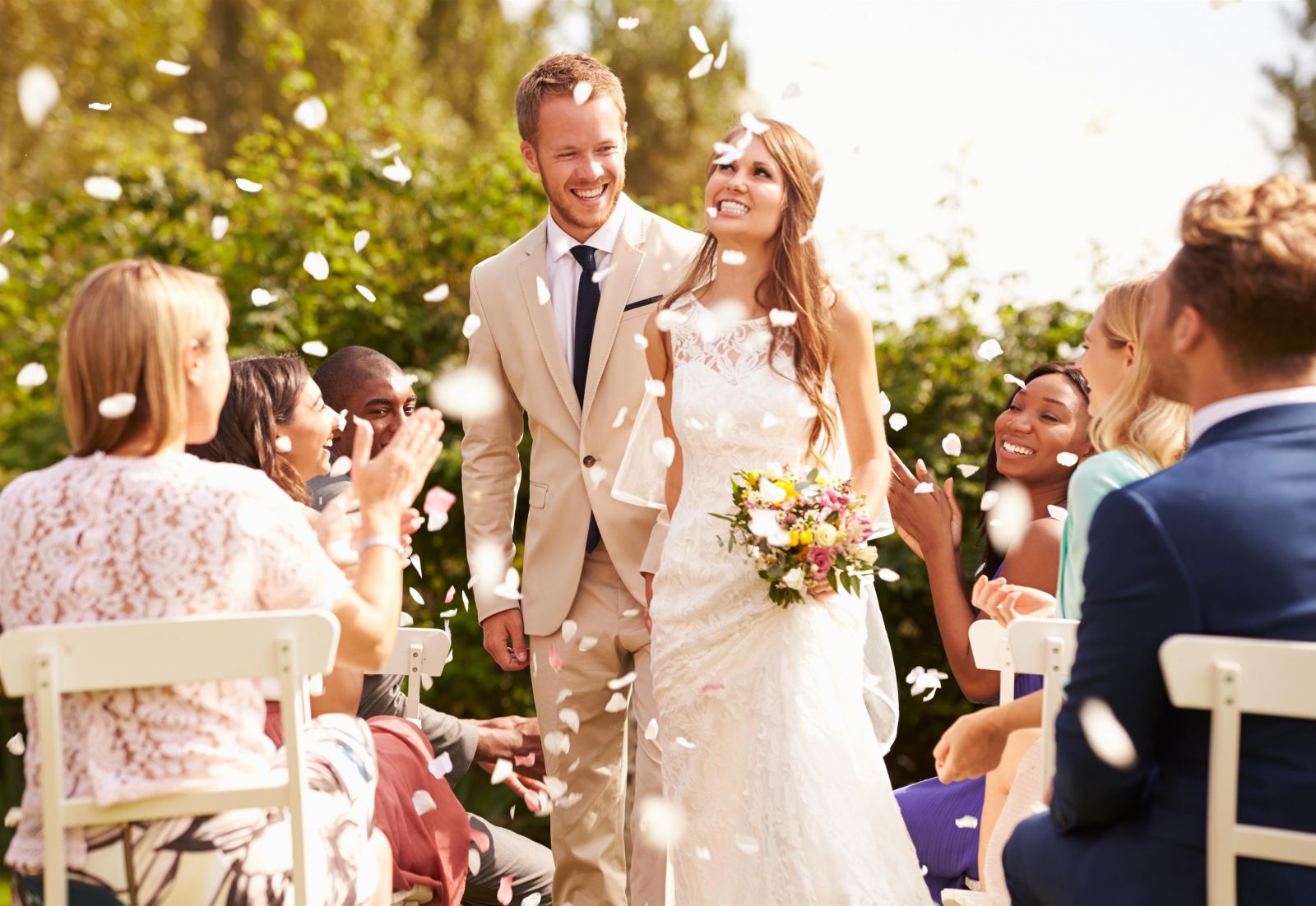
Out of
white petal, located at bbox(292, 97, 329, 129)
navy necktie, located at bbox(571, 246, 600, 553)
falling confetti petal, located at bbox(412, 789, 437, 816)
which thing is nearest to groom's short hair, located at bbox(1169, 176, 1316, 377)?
falling confetti petal, located at bbox(412, 789, 437, 816)

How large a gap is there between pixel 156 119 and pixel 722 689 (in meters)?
13.5

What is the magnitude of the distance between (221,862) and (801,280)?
81.2 inches

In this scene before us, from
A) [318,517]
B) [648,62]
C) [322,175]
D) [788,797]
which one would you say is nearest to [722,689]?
[788,797]

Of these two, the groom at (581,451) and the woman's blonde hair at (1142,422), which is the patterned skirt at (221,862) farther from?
the woman's blonde hair at (1142,422)

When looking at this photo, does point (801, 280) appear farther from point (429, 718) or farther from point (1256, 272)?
point (1256, 272)

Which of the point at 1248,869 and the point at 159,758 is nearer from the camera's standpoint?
the point at 1248,869


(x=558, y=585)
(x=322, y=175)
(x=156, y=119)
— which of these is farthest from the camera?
(x=156, y=119)

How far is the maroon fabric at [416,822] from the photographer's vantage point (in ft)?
10.5

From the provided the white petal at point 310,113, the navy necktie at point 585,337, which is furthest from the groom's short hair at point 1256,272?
the white petal at point 310,113

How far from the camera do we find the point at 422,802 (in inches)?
126

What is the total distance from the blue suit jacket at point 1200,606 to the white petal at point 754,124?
1.87 m

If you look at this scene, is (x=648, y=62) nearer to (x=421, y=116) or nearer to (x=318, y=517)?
(x=421, y=116)

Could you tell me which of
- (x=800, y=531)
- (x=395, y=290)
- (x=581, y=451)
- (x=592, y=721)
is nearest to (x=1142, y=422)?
(x=800, y=531)

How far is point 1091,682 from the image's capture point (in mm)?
2004
